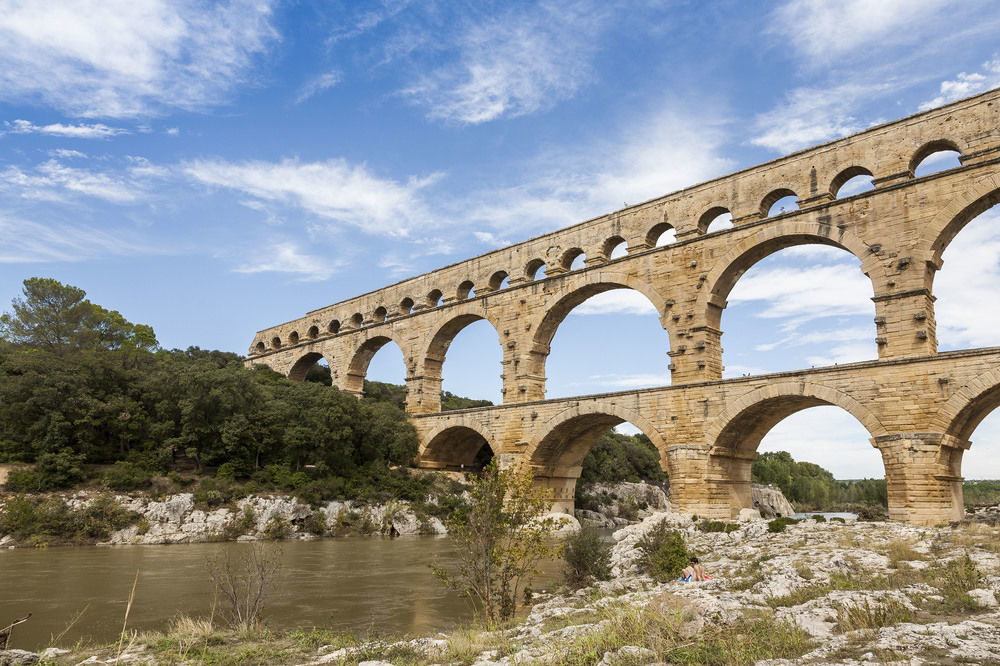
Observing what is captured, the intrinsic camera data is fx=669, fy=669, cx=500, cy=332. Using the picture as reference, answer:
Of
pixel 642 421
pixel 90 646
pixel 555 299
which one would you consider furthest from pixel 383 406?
pixel 90 646

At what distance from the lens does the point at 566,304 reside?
25.5 meters

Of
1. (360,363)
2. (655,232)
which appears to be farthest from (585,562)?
(360,363)

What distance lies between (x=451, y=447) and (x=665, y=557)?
18.7 m

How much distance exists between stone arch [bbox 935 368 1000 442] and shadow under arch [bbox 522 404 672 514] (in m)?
7.61

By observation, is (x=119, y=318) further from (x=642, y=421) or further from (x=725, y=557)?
(x=725, y=557)

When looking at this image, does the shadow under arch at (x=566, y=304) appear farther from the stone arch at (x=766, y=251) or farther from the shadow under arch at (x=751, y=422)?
the shadow under arch at (x=751, y=422)

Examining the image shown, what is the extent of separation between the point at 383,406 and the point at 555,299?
9.80m

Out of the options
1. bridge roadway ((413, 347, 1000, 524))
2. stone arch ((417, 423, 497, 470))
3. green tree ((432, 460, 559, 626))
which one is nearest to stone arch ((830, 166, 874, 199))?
bridge roadway ((413, 347, 1000, 524))

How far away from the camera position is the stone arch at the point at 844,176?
19.3m

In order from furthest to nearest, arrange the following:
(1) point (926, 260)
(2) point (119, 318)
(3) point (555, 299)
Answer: (2) point (119, 318)
(3) point (555, 299)
(1) point (926, 260)

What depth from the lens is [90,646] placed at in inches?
311

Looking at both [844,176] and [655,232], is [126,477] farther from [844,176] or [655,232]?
[844,176]

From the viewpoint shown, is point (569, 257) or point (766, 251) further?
point (569, 257)

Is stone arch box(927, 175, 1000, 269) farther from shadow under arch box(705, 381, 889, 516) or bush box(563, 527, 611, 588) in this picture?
bush box(563, 527, 611, 588)
